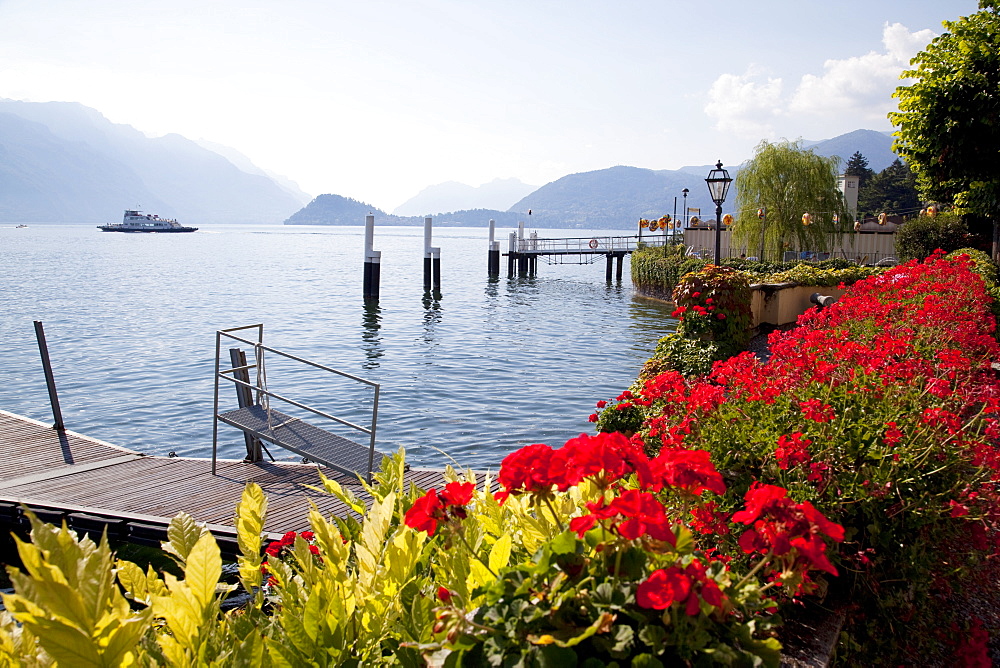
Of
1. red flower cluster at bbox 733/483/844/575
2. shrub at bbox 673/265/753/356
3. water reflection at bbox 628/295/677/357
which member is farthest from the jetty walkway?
red flower cluster at bbox 733/483/844/575

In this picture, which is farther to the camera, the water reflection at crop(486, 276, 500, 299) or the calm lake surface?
the water reflection at crop(486, 276, 500, 299)

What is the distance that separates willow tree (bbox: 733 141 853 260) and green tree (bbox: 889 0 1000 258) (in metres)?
19.3

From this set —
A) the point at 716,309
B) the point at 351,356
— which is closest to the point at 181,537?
the point at 716,309

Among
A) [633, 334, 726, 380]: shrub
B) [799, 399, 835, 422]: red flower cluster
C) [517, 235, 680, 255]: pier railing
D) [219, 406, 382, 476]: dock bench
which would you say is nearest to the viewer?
[799, 399, 835, 422]: red flower cluster

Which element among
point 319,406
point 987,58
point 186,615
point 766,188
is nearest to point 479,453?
point 319,406

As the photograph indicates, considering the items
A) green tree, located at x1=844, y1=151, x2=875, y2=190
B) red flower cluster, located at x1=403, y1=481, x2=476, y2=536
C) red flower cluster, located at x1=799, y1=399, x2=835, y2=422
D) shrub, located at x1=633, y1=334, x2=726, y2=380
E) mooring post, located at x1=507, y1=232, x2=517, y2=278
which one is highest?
green tree, located at x1=844, y1=151, x2=875, y2=190

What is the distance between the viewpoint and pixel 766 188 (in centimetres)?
3338

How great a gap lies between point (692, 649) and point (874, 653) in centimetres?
185

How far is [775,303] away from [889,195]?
203ft

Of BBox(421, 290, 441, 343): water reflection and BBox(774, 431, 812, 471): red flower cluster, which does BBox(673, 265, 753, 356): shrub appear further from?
BBox(421, 290, 441, 343): water reflection

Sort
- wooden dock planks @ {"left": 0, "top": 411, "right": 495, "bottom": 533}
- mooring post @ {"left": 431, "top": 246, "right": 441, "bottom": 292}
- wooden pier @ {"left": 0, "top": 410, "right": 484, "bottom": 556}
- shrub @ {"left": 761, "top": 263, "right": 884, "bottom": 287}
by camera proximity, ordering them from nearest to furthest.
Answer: wooden pier @ {"left": 0, "top": 410, "right": 484, "bottom": 556} → wooden dock planks @ {"left": 0, "top": 411, "right": 495, "bottom": 533} → shrub @ {"left": 761, "top": 263, "right": 884, "bottom": 287} → mooring post @ {"left": 431, "top": 246, "right": 441, "bottom": 292}

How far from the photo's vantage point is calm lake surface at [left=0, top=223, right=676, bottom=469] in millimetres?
12617

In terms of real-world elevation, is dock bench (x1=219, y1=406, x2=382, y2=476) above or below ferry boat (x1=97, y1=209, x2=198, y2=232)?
below

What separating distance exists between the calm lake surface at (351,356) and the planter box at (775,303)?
329cm
